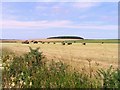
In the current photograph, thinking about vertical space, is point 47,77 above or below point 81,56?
above

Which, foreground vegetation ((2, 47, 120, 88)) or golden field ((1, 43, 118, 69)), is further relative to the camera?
golden field ((1, 43, 118, 69))

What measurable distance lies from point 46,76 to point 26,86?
771mm

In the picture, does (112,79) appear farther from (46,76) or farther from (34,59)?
(34,59)

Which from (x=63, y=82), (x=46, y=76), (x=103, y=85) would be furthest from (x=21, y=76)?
(x=103, y=85)

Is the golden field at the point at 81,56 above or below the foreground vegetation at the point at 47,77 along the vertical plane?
below

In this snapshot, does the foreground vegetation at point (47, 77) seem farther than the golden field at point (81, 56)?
No

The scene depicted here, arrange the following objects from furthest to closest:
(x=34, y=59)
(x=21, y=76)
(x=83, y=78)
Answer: (x=34, y=59) < (x=21, y=76) < (x=83, y=78)

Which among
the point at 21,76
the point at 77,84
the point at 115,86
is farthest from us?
the point at 21,76

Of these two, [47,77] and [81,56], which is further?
[81,56]

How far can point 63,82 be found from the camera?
7.45 meters

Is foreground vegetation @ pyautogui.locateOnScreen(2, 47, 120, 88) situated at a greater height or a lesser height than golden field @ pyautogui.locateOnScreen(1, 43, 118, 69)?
greater

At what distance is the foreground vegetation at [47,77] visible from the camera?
278 inches

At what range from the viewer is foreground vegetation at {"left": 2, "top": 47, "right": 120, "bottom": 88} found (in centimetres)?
705

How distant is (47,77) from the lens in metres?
8.01
